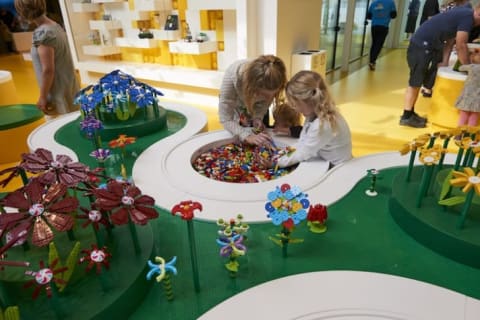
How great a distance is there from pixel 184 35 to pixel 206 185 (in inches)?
171

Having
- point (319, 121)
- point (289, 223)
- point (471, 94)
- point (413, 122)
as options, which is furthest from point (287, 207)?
point (413, 122)

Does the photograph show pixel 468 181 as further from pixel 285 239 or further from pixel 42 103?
pixel 42 103

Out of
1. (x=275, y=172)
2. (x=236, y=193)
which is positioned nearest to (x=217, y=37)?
(x=275, y=172)

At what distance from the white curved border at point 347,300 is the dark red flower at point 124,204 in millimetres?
340

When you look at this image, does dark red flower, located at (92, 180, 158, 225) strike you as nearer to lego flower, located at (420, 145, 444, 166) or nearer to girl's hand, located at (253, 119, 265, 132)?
lego flower, located at (420, 145, 444, 166)

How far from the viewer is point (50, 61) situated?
8.84 feet

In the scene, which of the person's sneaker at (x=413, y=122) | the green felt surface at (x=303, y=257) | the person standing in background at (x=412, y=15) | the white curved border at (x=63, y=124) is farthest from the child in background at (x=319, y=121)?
the person standing in background at (x=412, y=15)

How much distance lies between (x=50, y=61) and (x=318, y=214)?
2424 mm

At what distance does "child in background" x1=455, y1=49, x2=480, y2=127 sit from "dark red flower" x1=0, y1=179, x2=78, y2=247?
12.4ft

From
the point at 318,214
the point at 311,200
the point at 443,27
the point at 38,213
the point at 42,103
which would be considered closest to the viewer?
the point at 38,213

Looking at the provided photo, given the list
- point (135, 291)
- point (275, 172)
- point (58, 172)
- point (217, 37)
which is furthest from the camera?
point (217, 37)

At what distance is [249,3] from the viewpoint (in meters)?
4.17

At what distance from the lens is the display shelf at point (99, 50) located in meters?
6.13

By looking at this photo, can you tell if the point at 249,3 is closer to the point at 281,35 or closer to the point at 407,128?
the point at 281,35
